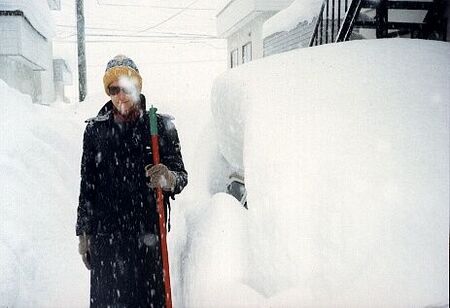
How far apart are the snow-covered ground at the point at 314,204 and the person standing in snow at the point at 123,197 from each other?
35 cm

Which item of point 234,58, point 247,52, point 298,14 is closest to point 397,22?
point 298,14

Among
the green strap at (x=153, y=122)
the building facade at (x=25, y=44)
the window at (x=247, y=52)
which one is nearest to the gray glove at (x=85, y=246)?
the green strap at (x=153, y=122)

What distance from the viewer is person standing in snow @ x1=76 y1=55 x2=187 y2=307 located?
253 centimetres

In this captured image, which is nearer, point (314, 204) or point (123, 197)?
point (314, 204)

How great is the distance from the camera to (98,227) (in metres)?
2.57

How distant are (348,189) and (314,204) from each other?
182mm

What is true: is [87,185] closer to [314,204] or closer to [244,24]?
[314,204]

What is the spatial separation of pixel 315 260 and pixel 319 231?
0.46ft

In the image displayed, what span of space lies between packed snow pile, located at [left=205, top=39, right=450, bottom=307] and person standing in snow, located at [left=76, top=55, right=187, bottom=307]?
1.30 ft

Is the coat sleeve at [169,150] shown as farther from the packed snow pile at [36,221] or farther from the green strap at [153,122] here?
the packed snow pile at [36,221]

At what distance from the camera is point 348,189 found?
2045 mm

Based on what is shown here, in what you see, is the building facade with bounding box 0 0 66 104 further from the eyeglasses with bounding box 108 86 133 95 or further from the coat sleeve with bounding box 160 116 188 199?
the coat sleeve with bounding box 160 116 188 199

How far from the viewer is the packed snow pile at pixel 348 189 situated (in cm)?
180

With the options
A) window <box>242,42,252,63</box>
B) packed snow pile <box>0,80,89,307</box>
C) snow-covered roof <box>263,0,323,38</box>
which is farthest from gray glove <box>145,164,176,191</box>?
window <box>242,42,252,63</box>
